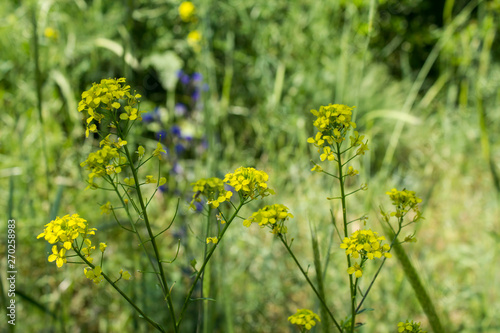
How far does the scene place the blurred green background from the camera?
1140 millimetres

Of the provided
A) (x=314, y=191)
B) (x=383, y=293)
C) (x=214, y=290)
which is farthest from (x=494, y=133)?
(x=214, y=290)

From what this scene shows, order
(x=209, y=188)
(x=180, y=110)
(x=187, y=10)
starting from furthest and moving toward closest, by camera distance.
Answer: (x=180, y=110) < (x=187, y=10) < (x=209, y=188)

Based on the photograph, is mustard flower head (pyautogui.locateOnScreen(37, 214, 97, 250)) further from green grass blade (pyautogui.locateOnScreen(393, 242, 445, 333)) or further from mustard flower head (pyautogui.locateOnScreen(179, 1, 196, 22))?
mustard flower head (pyautogui.locateOnScreen(179, 1, 196, 22))

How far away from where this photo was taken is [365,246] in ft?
1.47

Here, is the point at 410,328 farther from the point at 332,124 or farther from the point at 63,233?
the point at 63,233

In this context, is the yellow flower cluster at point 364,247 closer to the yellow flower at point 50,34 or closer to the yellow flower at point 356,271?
the yellow flower at point 356,271

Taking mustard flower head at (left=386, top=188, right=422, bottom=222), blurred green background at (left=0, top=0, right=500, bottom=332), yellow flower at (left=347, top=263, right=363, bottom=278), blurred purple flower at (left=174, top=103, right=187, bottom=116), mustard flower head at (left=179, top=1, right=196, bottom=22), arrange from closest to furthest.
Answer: yellow flower at (left=347, top=263, right=363, bottom=278) < mustard flower head at (left=386, top=188, right=422, bottom=222) < blurred green background at (left=0, top=0, right=500, bottom=332) < mustard flower head at (left=179, top=1, right=196, bottom=22) < blurred purple flower at (left=174, top=103, right=187, bottom=116)

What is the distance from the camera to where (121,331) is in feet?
4.21

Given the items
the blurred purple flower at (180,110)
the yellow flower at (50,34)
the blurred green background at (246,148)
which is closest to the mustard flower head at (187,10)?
the blurred green background at (246,148)

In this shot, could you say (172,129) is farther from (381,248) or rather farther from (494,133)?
(494,133)

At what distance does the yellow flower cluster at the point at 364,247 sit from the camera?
17.4 inches

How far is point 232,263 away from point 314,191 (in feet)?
1.68

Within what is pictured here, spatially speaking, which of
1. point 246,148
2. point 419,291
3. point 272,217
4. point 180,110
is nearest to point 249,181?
point 272,217

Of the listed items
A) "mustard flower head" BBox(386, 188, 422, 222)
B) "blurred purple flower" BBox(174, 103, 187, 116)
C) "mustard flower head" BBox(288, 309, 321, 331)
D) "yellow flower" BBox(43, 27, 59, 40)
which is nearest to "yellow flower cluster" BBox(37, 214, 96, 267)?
"mustard flower head" BBox(288, 309, 321, 331)
